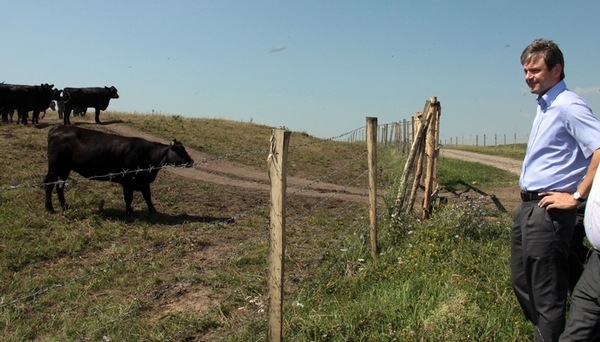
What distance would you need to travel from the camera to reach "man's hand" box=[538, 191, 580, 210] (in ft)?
8.75

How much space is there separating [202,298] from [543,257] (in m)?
3.19

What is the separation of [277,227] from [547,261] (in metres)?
1.62

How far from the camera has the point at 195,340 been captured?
13.1ft

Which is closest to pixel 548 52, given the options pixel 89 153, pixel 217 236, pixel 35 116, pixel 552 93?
pixel 552 93

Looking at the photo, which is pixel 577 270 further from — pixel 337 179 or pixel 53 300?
pixel 337 179

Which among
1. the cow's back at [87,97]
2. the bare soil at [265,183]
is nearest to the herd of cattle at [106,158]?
the bare soil at [265,183]

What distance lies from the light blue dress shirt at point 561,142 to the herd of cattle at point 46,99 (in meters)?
17.2

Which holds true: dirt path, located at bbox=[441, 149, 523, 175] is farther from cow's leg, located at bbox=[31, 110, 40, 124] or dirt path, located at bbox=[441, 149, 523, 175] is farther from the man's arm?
cow's leg, located at bbox=[31, 110, 40, 124]

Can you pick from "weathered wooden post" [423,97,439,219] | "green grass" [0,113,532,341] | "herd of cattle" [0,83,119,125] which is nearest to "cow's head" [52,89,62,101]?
"herd of cattle" [0,83,119,125]

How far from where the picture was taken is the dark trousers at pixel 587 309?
248 cm

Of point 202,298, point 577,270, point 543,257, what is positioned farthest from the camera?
point 202,298

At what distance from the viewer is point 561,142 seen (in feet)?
9.09

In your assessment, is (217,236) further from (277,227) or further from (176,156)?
(277,227)

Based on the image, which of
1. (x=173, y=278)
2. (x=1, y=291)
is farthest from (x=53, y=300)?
(x=173, y=278)
